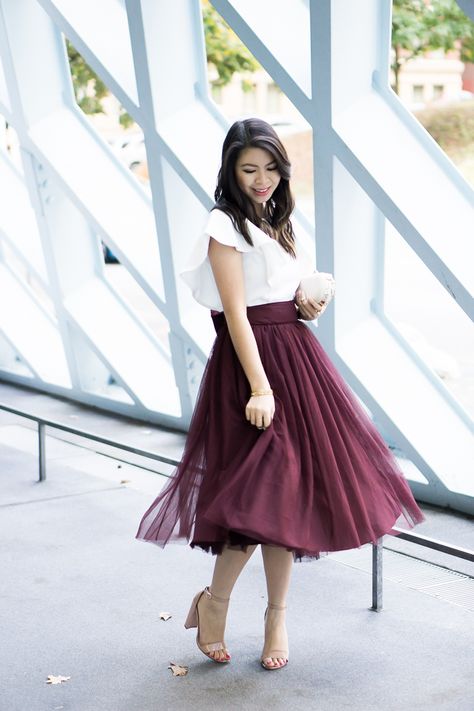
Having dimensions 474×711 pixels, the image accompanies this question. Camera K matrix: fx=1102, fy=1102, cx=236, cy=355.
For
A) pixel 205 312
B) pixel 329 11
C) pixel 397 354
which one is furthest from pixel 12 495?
pixel 329 11

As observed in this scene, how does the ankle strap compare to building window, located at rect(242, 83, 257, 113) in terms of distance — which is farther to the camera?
building window, located at rect(242, 83, 257, 113)

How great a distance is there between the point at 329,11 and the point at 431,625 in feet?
7.14

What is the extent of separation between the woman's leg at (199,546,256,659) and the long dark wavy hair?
0.87 meters

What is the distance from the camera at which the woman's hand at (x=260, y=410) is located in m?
2.92

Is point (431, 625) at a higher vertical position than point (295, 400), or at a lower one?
lower

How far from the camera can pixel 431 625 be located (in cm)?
357

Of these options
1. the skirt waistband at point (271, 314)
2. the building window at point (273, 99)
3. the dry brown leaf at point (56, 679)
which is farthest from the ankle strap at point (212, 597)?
the building window at point (273, 99)

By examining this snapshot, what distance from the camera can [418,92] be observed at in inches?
174

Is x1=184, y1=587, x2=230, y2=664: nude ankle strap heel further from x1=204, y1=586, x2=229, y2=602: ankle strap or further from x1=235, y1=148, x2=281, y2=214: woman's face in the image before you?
x1=235, y1=148, x2=281, y2=214: woman's face

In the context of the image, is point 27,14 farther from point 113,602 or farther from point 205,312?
point 113,602

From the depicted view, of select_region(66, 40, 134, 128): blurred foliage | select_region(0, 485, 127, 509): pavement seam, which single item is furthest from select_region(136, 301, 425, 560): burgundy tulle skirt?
select_region(66, 40, 134, 128): blurred foliage

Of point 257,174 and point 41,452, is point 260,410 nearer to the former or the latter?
point 257,174

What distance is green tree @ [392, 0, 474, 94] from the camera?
4.19 m

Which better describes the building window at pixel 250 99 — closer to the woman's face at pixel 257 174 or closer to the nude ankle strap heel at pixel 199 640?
the woman's face at pixel 257 174
